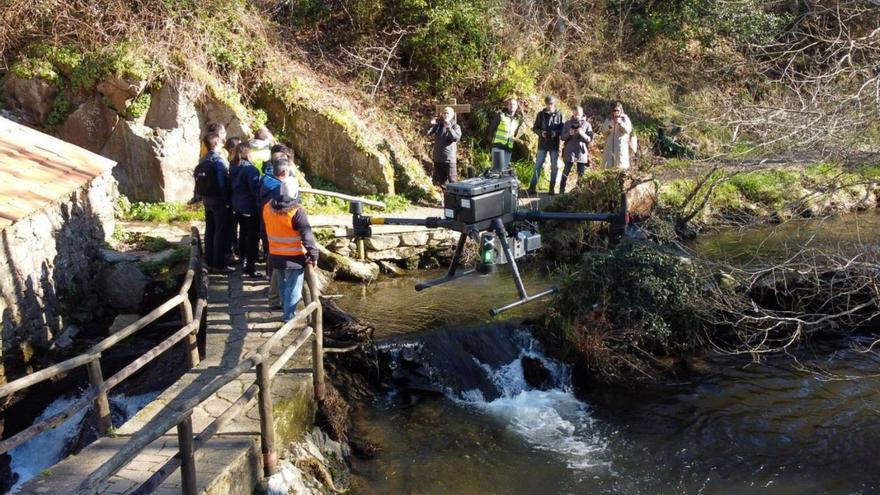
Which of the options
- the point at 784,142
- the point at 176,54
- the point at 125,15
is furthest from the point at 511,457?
the point at 125,15

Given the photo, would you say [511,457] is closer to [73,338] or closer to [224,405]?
[224,405]

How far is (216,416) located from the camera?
6156 millimetres

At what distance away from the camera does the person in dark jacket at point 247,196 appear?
880 cm

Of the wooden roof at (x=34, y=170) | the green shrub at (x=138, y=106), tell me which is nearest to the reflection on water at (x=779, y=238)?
the wooden roof at (x=34, y=170)

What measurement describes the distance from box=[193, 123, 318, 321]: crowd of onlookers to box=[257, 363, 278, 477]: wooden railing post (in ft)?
5.83

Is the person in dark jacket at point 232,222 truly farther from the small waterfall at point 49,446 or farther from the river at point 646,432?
the small waterfall at point 49,446

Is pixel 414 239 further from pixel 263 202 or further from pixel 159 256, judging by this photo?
pixel 263 202

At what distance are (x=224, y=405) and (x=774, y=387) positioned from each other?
19.0 ft

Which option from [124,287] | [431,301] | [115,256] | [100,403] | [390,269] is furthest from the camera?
[390,269]

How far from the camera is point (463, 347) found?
9039mm

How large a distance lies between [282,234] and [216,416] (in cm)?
195

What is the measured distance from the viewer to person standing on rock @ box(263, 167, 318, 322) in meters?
7.34

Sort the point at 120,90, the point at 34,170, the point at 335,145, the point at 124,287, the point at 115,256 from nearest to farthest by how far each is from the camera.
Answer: the point at 34,170
the point at 124,287
the point at 115,256
the point at 120,90
the point at 335,145

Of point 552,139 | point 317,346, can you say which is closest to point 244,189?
point 317,346
